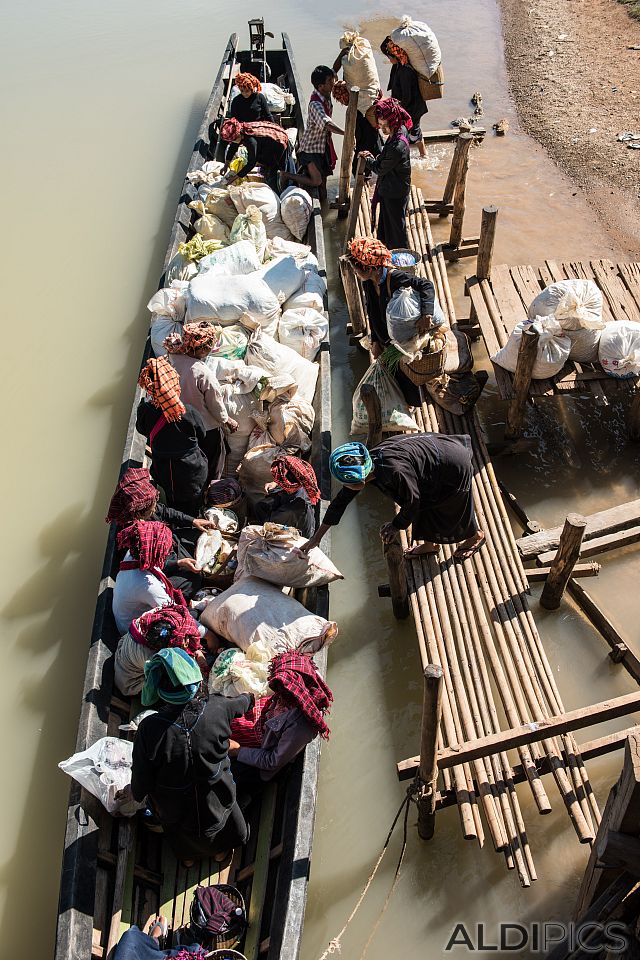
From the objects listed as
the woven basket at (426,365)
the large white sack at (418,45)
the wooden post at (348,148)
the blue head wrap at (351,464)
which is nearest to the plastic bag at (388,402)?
the woven basket at (426,365)

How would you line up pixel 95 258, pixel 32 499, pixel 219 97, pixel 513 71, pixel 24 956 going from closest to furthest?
pixel 24 956, pixel 32 499, pixel 95 258, pixel 219 97, pixel 513 71

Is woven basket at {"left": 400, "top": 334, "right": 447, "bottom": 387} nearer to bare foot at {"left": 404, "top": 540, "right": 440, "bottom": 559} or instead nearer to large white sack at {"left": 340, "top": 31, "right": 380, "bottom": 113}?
bare foot at {"left": 404, "top": 540, "right": 440, "bottom": 559}

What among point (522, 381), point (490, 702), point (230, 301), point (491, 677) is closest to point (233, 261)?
point (230, 301)

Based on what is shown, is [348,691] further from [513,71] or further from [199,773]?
[513,71]

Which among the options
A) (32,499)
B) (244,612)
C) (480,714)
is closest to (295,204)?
(32,499)

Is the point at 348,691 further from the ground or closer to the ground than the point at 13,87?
closer to the ground

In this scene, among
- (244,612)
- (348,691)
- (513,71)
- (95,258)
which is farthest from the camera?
(513,71)

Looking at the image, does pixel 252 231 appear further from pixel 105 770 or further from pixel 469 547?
pixel 105 770

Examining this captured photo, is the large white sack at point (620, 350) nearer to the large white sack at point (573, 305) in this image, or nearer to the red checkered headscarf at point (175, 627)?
the large white sack at point (573, 305)

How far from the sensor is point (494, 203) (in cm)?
923

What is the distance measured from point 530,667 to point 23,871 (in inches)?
120

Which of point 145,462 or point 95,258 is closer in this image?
point 145,462

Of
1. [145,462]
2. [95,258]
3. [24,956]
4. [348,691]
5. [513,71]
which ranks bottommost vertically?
[24,956]

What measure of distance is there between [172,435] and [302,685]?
5.96ft
